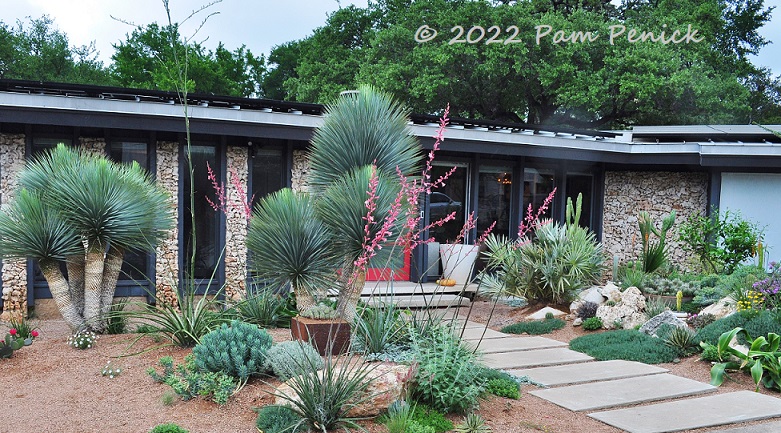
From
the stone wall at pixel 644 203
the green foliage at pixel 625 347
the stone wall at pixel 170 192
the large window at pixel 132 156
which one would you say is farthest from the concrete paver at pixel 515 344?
the stone wall at pixel 644 203

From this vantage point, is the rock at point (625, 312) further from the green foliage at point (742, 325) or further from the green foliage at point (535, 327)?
the green foliage at point (742, 325)

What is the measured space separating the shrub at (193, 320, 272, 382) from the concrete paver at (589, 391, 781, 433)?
2.45 m

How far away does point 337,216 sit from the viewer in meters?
5.96

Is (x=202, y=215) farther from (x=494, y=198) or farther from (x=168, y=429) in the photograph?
(x=168, y=429)

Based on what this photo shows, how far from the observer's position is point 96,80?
2895 centimetres

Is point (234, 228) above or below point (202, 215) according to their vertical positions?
below

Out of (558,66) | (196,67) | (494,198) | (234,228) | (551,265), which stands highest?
(196,67)

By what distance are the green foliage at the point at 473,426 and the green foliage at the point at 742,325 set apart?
3428 millimetres

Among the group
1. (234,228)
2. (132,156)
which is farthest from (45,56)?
(234,228)

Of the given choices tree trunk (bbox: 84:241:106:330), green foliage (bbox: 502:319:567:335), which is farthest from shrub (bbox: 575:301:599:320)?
tree trunk (bbox: 84:241:106:330)

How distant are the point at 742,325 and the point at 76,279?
22.3ft

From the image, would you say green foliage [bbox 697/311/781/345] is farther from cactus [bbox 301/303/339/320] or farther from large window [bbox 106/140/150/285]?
large window [bbox 106/140/150/285]

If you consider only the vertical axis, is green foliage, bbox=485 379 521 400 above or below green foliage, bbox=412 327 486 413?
below

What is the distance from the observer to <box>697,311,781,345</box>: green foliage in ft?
20.6
